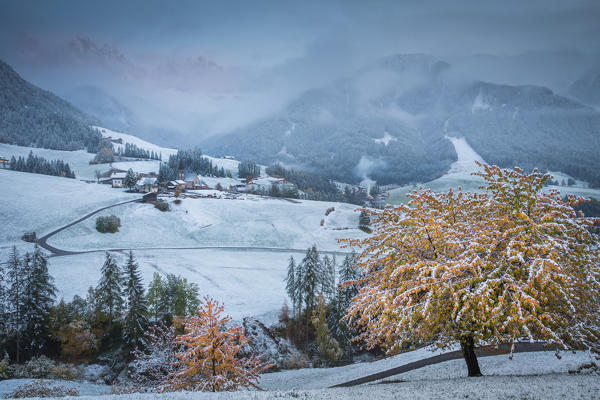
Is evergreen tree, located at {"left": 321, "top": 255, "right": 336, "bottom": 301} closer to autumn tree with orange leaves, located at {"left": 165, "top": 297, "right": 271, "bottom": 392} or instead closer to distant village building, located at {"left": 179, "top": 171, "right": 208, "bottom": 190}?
autumn tree with orange leaves, located at {"left": 165, "top": 297, "right": 271, "bottom": 392}

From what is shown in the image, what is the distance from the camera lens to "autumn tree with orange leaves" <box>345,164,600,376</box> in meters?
9.50

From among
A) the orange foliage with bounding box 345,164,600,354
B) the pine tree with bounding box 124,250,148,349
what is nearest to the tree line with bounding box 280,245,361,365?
the pine tree with bounding box 124,250,148,349

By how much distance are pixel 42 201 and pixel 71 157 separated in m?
142

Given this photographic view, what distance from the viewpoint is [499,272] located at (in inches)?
416

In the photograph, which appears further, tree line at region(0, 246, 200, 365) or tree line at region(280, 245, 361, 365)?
tree line at region(280, 245, 361, 365)

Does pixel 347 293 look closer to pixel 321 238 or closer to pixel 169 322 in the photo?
pixel 169 322

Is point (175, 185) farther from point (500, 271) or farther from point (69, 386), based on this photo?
point (500, 271)

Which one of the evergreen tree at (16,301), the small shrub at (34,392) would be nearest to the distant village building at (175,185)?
the evergreen tree at (16,301)

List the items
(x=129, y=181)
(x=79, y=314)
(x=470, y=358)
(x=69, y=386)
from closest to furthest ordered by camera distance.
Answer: (x=470, y=358), (x=69, y=386), (x=79, y=314), (x=129, y=181)

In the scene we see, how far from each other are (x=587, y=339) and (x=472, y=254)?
5779mm

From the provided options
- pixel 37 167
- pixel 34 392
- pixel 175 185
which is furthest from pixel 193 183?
pixel 34 392

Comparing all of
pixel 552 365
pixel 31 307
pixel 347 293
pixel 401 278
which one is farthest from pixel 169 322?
pixel 552 365

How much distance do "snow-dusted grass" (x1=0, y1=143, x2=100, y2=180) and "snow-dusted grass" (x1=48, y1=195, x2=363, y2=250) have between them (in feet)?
318

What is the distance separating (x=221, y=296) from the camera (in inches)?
1747
